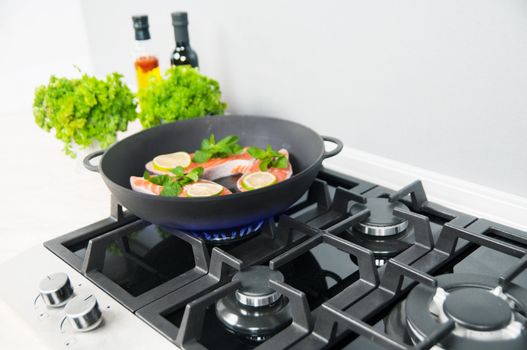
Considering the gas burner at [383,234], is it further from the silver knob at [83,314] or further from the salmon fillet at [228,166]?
the silver knob at [83,314]

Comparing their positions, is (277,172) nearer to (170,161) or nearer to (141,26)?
(170,161)

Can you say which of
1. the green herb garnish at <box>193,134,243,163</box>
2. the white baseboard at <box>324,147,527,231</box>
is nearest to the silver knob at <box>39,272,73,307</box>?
the green herb garnish at <box>193,134,243,163</box>

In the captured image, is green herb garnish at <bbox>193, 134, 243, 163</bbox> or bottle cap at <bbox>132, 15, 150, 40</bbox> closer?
green herb garnish at <bbox>193, 134, 243, 163</bbox>

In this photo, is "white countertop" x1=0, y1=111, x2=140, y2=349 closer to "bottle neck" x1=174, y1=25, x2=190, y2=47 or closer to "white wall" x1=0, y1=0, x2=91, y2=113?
"bottle neck" x1=174, y1=25, x2=190, y2=47

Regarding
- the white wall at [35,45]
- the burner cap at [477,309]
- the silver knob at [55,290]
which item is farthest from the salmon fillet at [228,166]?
the white wall at [35,45]

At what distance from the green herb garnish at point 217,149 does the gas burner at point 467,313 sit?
0.52m

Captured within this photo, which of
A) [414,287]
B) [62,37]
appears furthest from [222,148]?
[62,37]

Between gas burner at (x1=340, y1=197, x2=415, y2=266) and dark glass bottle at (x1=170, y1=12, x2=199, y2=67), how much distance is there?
66cm

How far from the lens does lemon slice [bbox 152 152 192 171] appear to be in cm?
110

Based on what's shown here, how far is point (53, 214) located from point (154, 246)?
282 mm

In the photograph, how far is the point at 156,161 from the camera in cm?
112

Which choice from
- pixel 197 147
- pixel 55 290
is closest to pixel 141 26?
pixel 197 147

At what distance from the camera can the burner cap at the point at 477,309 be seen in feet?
2.11

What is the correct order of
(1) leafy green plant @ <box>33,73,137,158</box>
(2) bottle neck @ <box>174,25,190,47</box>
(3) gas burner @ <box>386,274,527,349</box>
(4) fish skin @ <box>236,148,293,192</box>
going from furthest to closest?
(2) bottle neck @ <box>174,25,190,47</box> → (1) leafy green plant @ <box>33,73,137,158</box> → (4) fish skin @ <box>236,148,293,192</box> → (3) gas burner @ <box>386,274,527,349</box>
